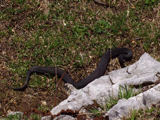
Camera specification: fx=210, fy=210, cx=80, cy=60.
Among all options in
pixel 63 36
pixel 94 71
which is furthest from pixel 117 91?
pixel 63 36

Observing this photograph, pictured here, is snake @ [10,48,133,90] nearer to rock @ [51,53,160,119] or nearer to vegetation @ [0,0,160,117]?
vegetation @ [0,0,160,117]

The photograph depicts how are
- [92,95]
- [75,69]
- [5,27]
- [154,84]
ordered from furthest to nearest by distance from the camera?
[5,27], [75,69], [92,95], [154,84]

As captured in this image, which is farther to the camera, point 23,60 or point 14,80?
point 23,60

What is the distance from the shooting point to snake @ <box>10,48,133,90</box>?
19.5 ft

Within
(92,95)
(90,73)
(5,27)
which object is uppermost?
(5,27)

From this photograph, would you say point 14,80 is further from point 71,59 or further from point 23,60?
point 71,59

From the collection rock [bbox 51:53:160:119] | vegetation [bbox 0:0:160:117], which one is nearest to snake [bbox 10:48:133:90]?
vegetation [bbox 0:0:160:117]

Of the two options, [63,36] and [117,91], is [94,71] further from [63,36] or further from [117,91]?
[117,91]

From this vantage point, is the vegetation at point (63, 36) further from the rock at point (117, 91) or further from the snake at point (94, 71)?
the rock at point (117, 91)

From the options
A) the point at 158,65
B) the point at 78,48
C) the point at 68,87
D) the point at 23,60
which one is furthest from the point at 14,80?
the point at 158,65

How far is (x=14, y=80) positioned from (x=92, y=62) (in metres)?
2.36

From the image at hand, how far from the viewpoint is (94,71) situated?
6246 mm

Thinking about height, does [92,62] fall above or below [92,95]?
above

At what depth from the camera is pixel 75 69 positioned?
248 inches
